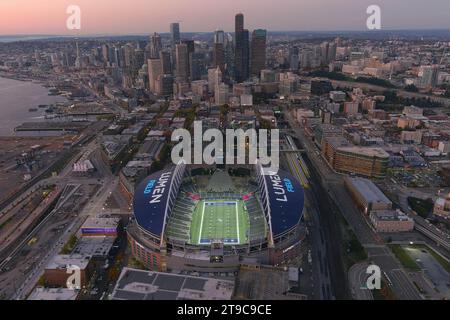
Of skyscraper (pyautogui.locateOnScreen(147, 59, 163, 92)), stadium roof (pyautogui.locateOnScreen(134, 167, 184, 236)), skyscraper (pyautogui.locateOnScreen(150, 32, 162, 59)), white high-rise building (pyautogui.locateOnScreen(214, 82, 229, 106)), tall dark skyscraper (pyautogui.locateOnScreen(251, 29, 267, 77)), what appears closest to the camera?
stadium roof (pyautogui.locateOnScreen(134, 167, 184, 236))

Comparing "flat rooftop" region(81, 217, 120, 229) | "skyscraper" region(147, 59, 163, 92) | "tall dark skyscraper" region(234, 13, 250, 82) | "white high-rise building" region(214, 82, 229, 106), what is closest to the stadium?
"flat rooftop" region(81, 217, 120, 229)

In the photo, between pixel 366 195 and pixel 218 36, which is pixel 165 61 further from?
pixel 366 195

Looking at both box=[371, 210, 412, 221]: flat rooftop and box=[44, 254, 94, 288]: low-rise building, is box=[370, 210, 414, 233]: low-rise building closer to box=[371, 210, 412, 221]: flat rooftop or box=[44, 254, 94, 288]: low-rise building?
box=[371, 210, 412, 221]: flat rooftop

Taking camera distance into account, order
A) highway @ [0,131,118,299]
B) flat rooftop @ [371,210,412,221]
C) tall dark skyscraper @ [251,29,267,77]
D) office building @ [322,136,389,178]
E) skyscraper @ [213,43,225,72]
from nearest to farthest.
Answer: highway @ [0,131,118,299] → flat rooftop @ [371,210,412,221] → office building @ [322,136,389,178] → tall dark skyscraper @ [251,29,267,77] → skyscraper @ [213,43,225,72]

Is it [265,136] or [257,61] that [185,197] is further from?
[257,61]

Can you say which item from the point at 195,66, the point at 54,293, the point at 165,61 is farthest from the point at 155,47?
the point at 54,293

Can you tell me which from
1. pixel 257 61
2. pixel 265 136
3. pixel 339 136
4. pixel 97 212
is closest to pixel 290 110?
pixel 265 136
